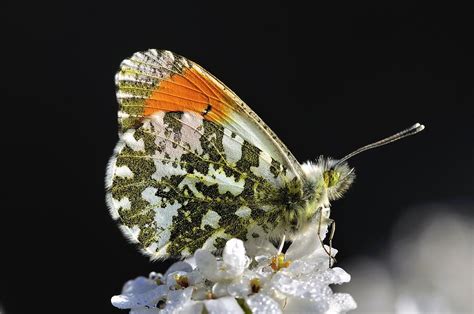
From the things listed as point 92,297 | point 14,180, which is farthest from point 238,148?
point 14,180

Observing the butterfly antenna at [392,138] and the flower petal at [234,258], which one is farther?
the butterfly antenna at [392,138]

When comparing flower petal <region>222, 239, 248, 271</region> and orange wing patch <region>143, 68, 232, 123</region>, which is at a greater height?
orange wing patch <region>143, 68, 232, 123</region>

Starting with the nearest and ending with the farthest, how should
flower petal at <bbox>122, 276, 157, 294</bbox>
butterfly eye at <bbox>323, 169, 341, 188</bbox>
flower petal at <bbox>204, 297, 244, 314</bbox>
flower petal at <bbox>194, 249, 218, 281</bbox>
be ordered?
flower petal at <bbox>204, 297, 244, 314</bbox> → flower petal at <bbox>194, 249, 218, 281</bbox> → flower petal at <bbox>122, 276, 157, 294</bbox> → butterfly eye at <bbox>323, 169, 341, 188</bbox>

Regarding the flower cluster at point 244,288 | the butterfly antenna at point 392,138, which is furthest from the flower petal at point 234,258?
the butterfly antenna at point 392,138

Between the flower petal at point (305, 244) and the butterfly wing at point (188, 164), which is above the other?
the butterfly wing at point (188, 164)

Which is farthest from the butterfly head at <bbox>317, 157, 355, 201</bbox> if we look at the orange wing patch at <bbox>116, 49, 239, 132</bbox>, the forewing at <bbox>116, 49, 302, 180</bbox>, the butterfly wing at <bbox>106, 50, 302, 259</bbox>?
the orange wing patch at <bbox>116, 49, 239, 132</bbox>

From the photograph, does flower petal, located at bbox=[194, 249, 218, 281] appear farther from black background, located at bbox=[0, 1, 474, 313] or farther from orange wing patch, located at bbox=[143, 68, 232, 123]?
black background, located at bbox=[0, 1, 474, 313]

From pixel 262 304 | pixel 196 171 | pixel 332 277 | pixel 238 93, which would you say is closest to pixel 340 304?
pixel 332 277

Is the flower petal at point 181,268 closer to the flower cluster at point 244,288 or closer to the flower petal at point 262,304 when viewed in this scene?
the flower cluster at point 244,288
